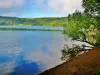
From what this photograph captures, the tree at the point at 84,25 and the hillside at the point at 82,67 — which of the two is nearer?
the hillside at the point at 82,67

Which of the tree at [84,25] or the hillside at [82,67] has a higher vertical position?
the tree at [84,25]

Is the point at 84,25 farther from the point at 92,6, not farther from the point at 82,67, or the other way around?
the point at 82,67

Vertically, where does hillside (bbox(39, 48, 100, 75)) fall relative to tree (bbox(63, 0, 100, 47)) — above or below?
below

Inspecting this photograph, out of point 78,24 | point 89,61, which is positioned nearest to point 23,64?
point 78,24

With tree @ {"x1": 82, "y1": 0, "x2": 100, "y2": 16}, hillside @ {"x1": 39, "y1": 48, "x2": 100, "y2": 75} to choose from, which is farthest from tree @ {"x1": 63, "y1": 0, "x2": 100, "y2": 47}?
hillside @ {"x1": 39, "y1": 48, "x2": 100, "y2": 75}

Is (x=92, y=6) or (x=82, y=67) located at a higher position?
(x=92, y=6)

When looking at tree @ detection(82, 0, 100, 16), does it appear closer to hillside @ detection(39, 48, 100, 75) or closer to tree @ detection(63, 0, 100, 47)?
tree @ detection(63, 0, 100, 47)

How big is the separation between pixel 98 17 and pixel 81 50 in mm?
5595

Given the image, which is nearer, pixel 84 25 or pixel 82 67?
pixel 82 67

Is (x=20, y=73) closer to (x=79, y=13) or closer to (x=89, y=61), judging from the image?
(x=79, y=13)

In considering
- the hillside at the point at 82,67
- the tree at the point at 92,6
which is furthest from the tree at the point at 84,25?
the hillside at the point at 82,67

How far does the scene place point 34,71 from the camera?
41719 millimetres

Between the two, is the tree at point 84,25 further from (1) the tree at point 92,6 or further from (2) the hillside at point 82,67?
Answer: (2) the hillside at point 82,67

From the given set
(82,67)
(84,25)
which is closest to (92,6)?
(84,25)
